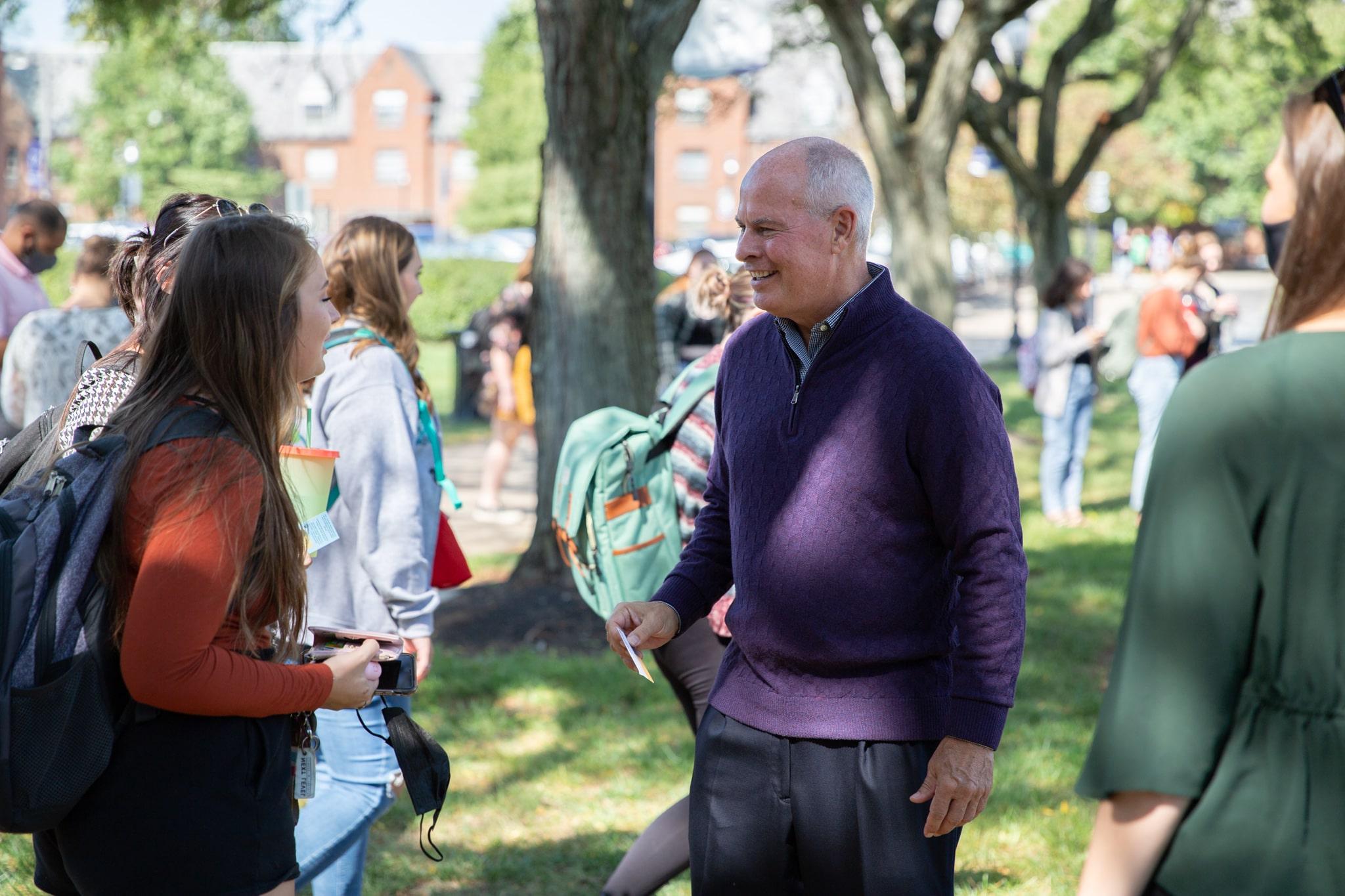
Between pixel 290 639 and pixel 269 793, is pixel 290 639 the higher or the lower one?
the higher one

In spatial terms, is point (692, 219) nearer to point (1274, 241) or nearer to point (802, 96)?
point (802, 96)

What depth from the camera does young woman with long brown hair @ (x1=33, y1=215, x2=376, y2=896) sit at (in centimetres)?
209

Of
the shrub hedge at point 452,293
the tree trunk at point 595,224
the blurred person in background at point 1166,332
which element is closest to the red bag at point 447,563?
the tree trunk at point 595,224

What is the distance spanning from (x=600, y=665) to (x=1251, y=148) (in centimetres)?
5913

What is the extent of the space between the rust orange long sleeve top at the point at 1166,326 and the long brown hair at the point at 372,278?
23.9 feet

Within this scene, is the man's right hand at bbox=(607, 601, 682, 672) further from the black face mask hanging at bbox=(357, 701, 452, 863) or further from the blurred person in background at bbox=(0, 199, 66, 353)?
the blurred person in background at bbox=(0, 199, 66, 353)

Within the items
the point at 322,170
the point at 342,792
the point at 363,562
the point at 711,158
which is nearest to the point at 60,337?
the point at 363,562

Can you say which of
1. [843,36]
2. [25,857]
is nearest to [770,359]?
[25,857]

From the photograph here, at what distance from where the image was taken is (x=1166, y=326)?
950 cm

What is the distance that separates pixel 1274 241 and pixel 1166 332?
8.20m

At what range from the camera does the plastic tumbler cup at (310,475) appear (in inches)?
110

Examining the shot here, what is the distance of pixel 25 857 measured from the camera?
14.3 feet

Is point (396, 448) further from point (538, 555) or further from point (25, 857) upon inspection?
point (538, 555)

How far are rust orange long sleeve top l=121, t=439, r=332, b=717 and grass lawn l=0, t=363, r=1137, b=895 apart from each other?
95.5 inches
